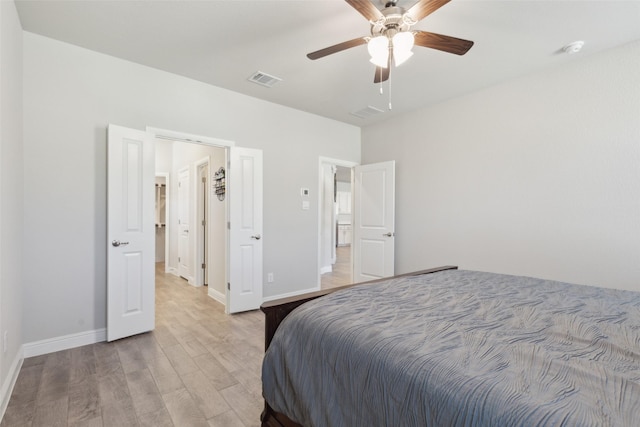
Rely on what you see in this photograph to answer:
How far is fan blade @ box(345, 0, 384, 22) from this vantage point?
172 centimetres

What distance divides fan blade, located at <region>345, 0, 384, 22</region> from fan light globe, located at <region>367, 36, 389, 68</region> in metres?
0.12

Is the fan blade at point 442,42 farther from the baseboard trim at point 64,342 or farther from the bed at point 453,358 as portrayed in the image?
the baseboard trim at point 64,342

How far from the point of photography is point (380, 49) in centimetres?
203

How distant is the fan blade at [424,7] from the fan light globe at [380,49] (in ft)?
0.70

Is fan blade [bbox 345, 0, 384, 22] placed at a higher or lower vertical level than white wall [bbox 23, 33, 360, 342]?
higher

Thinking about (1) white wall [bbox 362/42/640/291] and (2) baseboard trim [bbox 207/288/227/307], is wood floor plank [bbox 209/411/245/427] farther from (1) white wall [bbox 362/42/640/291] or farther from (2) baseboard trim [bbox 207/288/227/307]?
(1) white wall [bbox 362/42/640/291]

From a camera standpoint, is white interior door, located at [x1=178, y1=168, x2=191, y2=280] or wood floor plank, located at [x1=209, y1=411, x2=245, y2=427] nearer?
wood floor plank, located at [x1=209, y1=411, x2=245, y2=427]

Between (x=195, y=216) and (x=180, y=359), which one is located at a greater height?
(x=195, y=216)

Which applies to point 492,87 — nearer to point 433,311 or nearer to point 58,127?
point 433,311

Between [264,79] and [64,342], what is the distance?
3.16 m

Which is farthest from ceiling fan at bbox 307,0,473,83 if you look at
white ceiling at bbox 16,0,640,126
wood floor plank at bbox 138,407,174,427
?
wood floor plank at bbox 138,407,174,427

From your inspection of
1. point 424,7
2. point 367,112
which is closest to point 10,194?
point 424,7

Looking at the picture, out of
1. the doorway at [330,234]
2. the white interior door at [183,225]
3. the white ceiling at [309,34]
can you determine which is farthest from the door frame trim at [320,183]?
the white interior door at [183,225]

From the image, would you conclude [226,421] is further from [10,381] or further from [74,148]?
[74,148]
